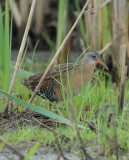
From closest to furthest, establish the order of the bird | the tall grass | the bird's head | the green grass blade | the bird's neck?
the green grass blade, the tall grass, the bird, the bird's neck, the bird's head

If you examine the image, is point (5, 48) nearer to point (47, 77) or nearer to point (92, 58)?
point (47, 77)

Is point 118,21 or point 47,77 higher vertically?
point 118,21

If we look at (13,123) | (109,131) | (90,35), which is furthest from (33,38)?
(109,131)

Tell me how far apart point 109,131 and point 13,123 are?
902 mm

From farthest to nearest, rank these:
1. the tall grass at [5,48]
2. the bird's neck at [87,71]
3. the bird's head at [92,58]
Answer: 1. the bird's head at [92,58]
2. the bird's neck at [87,71]
3. the tall grass at [5,48]

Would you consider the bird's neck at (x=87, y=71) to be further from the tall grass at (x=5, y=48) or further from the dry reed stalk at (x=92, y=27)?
the dry reed stalk at (x=92, y=27)

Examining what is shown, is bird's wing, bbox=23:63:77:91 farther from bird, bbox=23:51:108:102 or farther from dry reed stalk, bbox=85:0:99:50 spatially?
dry reed stalk, bbox=85:0:99:50

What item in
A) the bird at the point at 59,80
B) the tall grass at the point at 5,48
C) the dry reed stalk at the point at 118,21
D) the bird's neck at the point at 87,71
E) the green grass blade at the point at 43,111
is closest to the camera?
the green grass blade at the point at 43,111

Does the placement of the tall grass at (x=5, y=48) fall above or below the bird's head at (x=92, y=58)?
above

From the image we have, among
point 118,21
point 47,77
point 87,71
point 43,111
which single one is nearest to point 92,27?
point 118,21

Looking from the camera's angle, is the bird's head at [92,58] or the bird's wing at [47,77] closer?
the bird's wing at [47,77]

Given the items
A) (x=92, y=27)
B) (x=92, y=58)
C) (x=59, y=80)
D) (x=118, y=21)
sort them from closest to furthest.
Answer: (x=59, y=80) → (x=92, y=58) → (x=118, y=21) → (x=92, y=27)

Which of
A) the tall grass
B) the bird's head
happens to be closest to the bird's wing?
the bird's head

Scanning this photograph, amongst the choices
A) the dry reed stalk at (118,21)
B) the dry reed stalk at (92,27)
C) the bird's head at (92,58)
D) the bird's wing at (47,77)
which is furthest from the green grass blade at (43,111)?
the dry reed stalk at (92,27)
